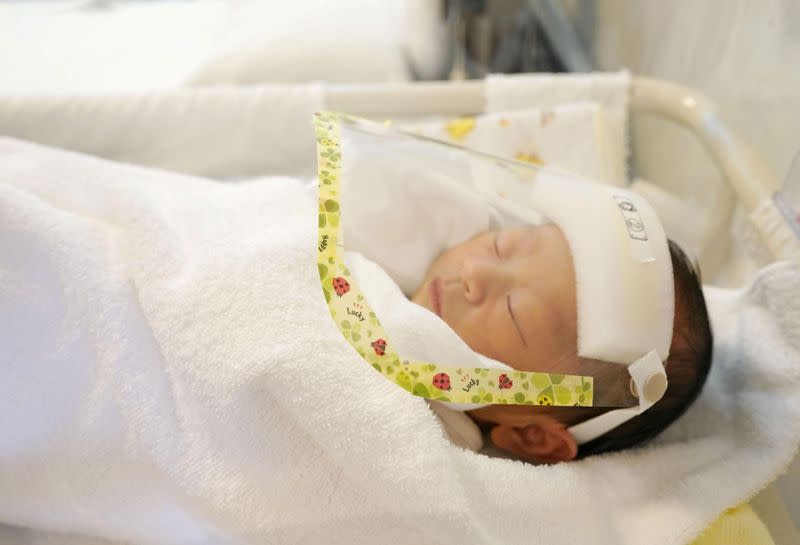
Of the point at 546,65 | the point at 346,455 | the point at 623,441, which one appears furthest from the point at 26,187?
the point at 546,65

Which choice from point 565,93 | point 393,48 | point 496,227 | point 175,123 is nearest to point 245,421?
point 496,227

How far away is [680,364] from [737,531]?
17cm

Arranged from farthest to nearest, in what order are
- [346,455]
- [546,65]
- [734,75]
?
1. [546,65]
2. [734,75]
3. [346,455]

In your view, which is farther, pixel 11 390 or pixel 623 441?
pixel 623 441

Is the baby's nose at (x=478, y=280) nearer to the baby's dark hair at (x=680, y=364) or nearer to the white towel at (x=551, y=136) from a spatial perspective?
the baby's dark hair at (x=680, y=364)

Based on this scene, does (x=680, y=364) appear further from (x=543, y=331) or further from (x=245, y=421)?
(x=245, y=421)

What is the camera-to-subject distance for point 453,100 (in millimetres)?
1033

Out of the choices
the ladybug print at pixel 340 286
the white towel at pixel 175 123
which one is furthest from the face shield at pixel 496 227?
the white towel at pixel 175 123

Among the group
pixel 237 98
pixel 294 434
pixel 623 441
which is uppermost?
pixel 237 98

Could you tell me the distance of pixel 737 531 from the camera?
63cm

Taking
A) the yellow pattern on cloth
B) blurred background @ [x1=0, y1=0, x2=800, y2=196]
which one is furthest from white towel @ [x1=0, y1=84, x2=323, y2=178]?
the yellow pattern on cloth

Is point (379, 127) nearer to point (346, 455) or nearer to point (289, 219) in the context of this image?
point (289, 219)

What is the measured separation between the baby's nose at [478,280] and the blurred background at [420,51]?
38 cm

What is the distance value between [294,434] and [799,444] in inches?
19.5
